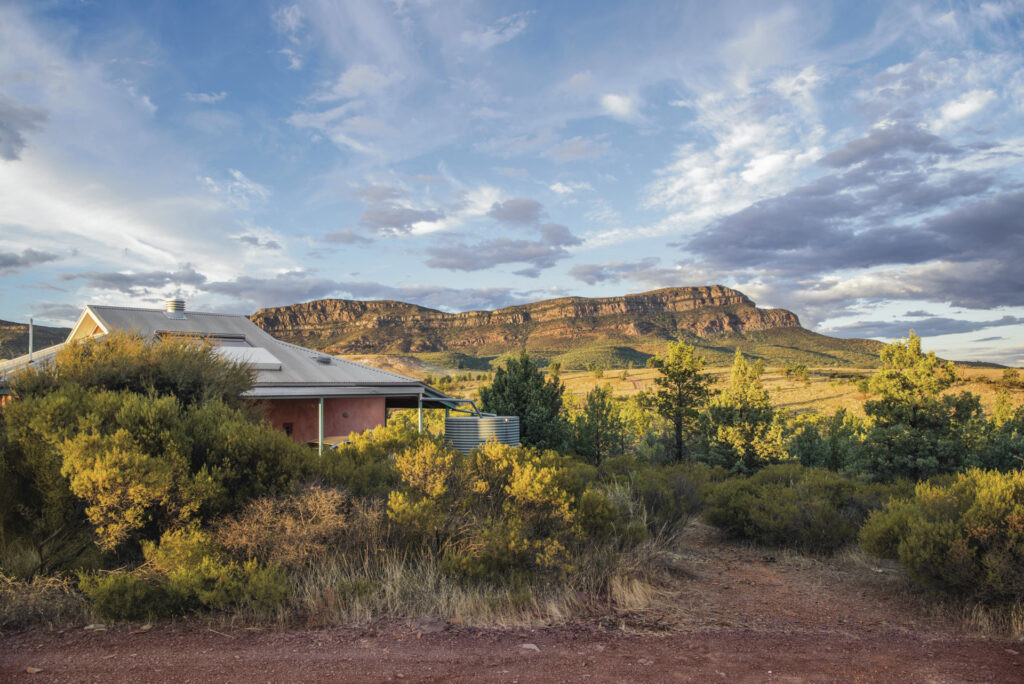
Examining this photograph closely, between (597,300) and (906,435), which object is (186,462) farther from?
(597,300)

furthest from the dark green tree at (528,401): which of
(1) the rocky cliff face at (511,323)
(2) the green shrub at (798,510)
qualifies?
(1) the rocky cliff face at (511,323)

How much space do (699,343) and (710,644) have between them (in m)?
93.8

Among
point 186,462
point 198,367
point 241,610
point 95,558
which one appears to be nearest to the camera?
point 241,610

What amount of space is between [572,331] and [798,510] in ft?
319

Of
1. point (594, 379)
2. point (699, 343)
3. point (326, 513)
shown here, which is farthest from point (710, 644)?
point (699, 343)

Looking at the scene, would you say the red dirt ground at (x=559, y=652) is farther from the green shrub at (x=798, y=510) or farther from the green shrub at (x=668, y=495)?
the green shrub at (x=668, y=495)

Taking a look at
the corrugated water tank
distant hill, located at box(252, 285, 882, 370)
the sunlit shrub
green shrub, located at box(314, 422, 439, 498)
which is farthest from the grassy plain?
the sunlit shrub

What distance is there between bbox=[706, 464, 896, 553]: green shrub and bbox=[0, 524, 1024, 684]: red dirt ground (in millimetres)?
2968

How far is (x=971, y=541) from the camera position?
5.64 meters

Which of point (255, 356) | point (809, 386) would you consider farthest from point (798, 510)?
point (809, 386)

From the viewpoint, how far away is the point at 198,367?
7730 millimetres

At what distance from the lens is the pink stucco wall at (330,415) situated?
48.3 feet

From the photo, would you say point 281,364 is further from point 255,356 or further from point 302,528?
point 302,528

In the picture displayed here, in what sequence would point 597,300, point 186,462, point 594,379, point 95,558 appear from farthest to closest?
point 597,300 → point 594,379 → point 186,462 → point 95,558
